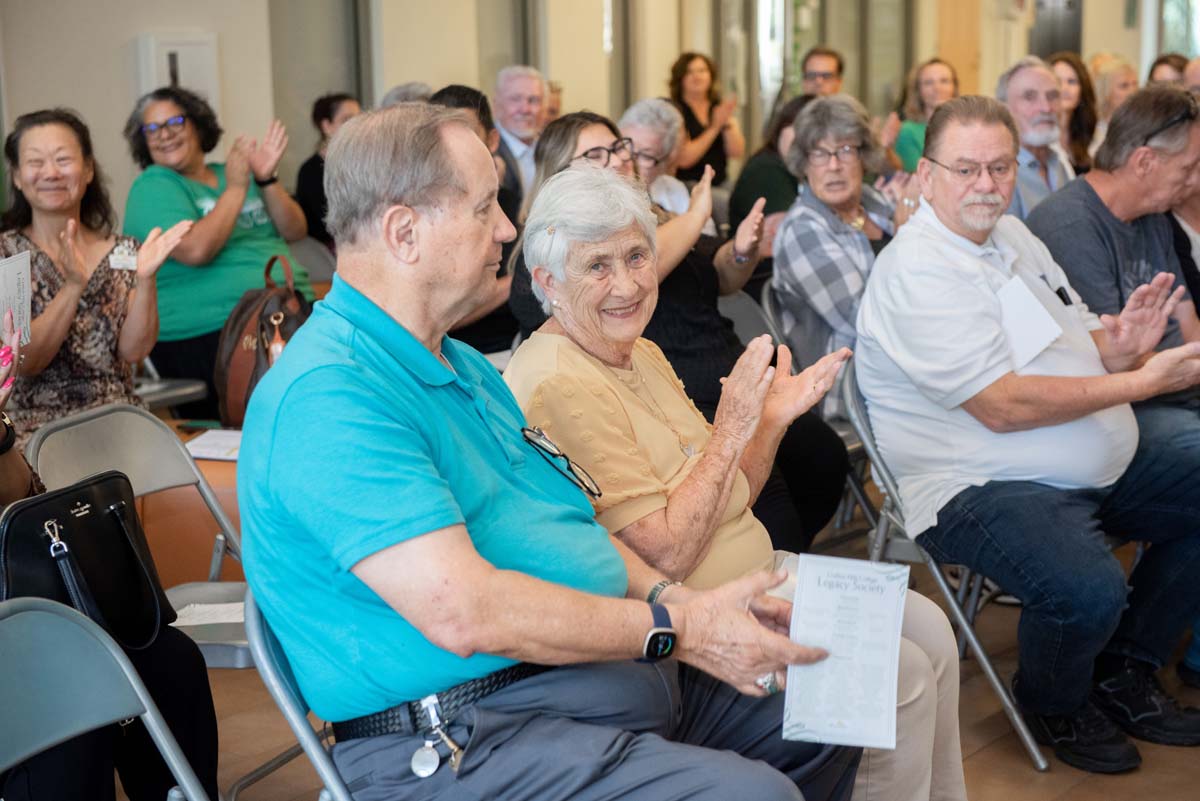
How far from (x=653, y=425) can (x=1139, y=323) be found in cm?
128

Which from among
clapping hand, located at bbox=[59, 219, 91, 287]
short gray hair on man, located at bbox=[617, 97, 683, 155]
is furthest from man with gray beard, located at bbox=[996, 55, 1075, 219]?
clapping hand, located at bbox=[59, 219, 91, 287]

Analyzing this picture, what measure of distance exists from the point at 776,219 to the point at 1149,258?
1467 mm

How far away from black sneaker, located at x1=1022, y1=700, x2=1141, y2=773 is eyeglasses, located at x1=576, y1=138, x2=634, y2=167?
1.74 metres

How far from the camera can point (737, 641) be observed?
175cm

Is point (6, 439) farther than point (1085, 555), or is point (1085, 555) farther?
point (1085, 555)

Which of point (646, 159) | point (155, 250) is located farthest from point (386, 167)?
point (646, 159)

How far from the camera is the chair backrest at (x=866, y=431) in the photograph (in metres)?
3.11

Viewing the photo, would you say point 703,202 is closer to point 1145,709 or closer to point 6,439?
point 1145,709

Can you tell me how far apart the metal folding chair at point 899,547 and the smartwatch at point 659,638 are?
1455 millimetres

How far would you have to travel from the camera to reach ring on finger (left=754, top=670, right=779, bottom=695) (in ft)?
5.81

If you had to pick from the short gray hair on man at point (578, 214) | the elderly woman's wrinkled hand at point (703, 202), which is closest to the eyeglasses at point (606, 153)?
the elderly woman's wrinkled hand at point (703, 202)

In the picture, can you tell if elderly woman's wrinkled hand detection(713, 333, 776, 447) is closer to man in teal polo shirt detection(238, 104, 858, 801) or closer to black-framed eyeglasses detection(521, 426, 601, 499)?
black-framed eyeglasses detection(521, 426, 601, 499)

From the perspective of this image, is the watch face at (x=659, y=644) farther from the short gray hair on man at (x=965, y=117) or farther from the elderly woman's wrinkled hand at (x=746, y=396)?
the short gray hair on man at (x=965, y=117)

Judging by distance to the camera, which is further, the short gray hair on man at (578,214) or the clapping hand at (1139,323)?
the clapping hand at (1139,323)
